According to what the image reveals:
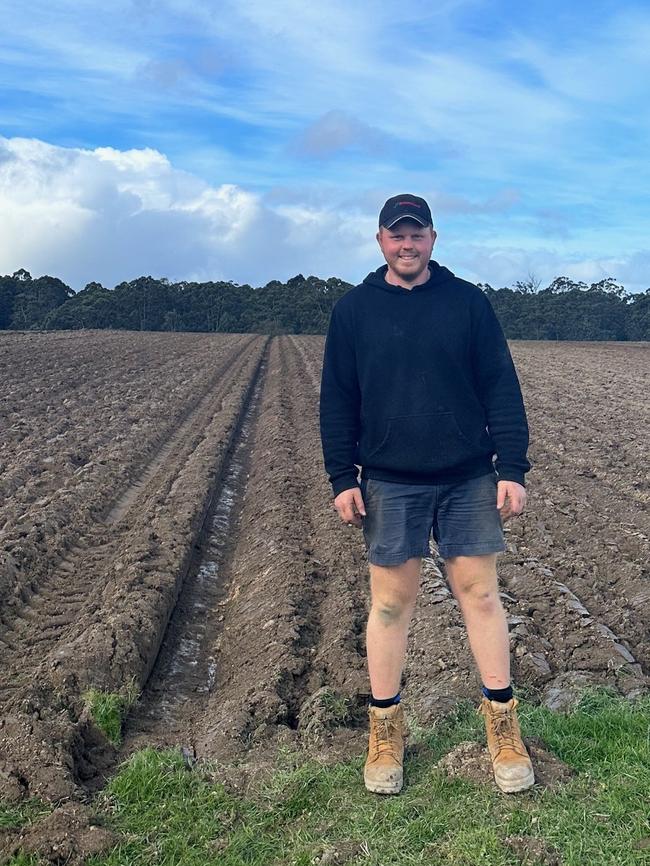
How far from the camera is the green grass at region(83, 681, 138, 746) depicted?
4.92m

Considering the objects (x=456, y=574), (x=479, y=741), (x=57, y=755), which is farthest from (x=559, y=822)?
(x=57, y=755)

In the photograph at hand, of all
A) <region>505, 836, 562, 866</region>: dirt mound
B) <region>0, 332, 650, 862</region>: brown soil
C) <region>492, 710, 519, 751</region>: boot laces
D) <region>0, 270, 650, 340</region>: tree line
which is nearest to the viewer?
<region>505, 836, 562, 866</region>: dirt mound

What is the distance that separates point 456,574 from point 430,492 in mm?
401

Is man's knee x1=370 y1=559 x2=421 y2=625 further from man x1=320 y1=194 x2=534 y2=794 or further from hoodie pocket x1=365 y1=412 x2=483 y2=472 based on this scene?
hoodie pocket x1=365 y1=412 x2=483 y2=472

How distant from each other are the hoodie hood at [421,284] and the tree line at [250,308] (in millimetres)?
76194

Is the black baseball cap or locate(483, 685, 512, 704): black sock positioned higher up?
the black baseball cap

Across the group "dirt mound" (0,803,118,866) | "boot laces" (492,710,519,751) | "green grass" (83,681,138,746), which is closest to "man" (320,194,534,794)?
"boot laces" (492,710,519,751)

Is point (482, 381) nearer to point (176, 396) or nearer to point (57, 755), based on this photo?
point (57, 755)

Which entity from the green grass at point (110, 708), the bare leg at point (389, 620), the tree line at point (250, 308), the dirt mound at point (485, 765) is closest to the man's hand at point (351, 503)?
the bare leg at point (389, 620)

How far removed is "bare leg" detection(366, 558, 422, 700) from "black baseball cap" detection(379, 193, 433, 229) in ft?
4.90

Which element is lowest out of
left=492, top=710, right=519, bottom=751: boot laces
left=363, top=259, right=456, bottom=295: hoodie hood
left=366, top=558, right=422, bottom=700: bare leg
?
left=492, top=710, right=519, bottom=751: boot laces

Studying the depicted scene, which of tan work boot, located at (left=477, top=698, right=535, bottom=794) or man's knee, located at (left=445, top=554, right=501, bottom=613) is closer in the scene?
tan work boot, located at (left=477, top=698, right=535, bottom=794)

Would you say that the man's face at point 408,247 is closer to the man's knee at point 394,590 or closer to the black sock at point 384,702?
the man's knee at point 394,590

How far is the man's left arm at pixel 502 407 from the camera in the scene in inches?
149
